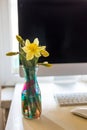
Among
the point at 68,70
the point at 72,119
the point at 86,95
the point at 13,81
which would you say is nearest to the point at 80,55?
the point at 68,70

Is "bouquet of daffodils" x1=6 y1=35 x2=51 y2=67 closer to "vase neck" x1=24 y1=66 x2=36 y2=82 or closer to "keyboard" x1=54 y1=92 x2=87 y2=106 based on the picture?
"vase neck" x1=24 y1=66 x2=36 y2=82

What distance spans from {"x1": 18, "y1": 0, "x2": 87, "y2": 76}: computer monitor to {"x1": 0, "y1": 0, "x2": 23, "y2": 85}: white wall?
0.38m

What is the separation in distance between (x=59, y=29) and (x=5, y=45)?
0.49 metres

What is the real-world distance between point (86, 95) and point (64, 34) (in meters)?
0.34

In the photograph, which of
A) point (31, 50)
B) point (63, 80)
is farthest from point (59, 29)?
point (63, 80)

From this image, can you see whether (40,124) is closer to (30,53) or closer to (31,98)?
(31,98)

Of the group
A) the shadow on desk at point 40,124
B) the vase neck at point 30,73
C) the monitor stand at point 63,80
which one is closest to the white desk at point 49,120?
the shadow on desk at point 40,124

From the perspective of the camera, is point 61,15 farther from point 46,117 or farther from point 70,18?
point 46,117

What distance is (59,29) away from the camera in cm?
117

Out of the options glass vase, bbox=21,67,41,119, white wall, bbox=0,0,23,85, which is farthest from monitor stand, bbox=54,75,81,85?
glass vase, bbox=21,67,41,119

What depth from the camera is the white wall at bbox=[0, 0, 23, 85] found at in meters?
1.49

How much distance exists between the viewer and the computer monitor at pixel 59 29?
3.75 feet

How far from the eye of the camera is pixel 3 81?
1.58 metres

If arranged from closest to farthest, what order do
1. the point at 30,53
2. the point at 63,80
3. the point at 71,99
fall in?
the point at 30,53 → the point at 71,99 → the point at 63,80
